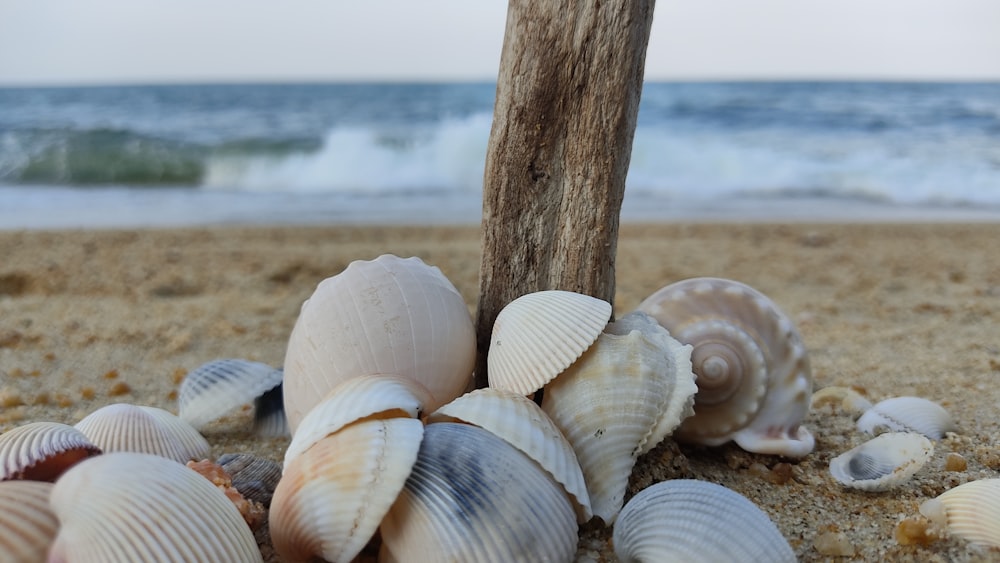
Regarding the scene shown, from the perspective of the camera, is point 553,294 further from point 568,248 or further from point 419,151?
point 419,151

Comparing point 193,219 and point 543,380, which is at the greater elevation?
point 543,380

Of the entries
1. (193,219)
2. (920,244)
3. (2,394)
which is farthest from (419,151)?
(2,394)

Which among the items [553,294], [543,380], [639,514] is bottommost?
[639,514]

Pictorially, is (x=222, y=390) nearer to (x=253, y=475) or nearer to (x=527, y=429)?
(x=253, y=475)

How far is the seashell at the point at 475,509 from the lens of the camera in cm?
164

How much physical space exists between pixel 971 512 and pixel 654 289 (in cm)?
379

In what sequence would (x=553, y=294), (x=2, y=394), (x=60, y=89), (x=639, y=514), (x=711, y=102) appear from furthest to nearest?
(x=60, y=89) → (x=711, y=102) → (x=2, y=394) → (x=553, y=294) → (x=639, y=514)

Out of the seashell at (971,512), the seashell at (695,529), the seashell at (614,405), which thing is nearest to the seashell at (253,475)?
the seashell at (614,405)

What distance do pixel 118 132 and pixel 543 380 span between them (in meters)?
17.5

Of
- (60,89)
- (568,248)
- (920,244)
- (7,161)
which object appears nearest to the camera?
(568,248)

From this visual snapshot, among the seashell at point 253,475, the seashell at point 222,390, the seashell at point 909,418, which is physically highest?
the seashell at point 909,418

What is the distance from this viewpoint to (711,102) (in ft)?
77.0

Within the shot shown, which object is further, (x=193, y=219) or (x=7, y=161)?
(x=7, y=161)

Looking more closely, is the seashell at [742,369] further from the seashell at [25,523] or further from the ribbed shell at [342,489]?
the seashell at [25,523]
